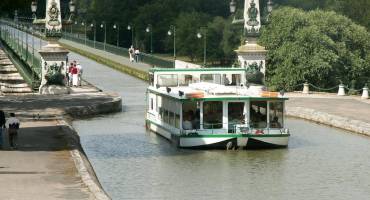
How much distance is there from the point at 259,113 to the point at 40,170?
1263cm

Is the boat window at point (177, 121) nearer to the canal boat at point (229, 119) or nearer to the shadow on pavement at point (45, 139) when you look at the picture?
the canal boat at point (229, 119)

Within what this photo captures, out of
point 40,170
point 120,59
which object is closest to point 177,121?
point 40,170

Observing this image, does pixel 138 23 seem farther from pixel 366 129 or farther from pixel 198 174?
pixel 198 174

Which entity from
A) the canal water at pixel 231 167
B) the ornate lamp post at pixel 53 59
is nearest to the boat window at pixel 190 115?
the canal water at pixel 231 167

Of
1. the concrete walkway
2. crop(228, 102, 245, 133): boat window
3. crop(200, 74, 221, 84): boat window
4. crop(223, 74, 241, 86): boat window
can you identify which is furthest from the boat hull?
crop(223, 74, 241, 86): boat window

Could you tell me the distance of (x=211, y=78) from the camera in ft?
151

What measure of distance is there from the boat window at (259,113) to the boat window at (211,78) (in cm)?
618

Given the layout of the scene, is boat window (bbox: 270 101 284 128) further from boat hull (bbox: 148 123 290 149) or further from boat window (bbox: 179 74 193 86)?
boat window (bbox: 179 74 193 86)

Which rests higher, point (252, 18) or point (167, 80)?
point (252, 18)

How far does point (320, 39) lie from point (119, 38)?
276 feet

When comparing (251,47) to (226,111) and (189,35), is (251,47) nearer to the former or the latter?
(226,111)

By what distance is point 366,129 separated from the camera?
44094 mm

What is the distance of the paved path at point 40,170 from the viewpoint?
25422 mm

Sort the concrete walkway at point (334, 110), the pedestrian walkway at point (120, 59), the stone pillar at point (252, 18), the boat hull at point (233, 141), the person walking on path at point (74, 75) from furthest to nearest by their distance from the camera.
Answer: the pedestrian walkway at point (120, 59) < the person walking on path at point (74, 75) < the stone pillar at point (252, 18) < the concrete walkway at point (334, 110) < the boat hull at point (233, 141)
